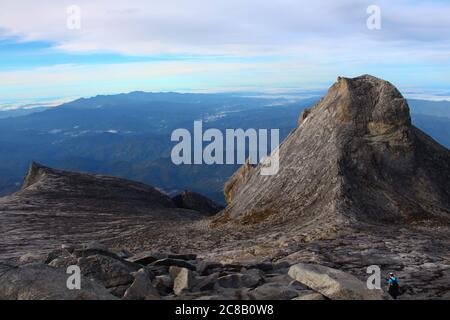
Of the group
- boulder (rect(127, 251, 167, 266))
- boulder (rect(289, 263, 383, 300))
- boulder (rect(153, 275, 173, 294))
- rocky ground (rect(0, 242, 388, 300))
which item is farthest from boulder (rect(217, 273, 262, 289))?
boulder (rect(127, 251, 167, 266))

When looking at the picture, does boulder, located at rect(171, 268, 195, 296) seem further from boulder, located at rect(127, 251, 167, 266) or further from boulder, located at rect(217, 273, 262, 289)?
boulder, located at rect(127, 251, 167, 266)

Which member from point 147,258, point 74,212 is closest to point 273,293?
point 147,258

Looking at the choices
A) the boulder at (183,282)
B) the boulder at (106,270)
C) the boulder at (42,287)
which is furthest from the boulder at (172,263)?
the boulder at (42,287)

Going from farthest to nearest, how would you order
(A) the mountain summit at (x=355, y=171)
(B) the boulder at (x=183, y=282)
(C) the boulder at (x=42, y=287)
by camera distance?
(A) the mountain summit at (x=355, y=171), (B) the boulder at (x=183, y=282), (C) the boulder at (x=42, y=287)

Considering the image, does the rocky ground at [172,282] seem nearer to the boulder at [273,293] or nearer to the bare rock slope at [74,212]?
the boulder at [273,293]

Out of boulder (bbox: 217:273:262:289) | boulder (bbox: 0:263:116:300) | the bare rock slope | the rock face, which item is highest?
boulder (bbox: 0:263:116:300)

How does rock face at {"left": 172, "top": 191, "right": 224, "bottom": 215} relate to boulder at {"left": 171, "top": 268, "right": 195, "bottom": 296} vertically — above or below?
below
